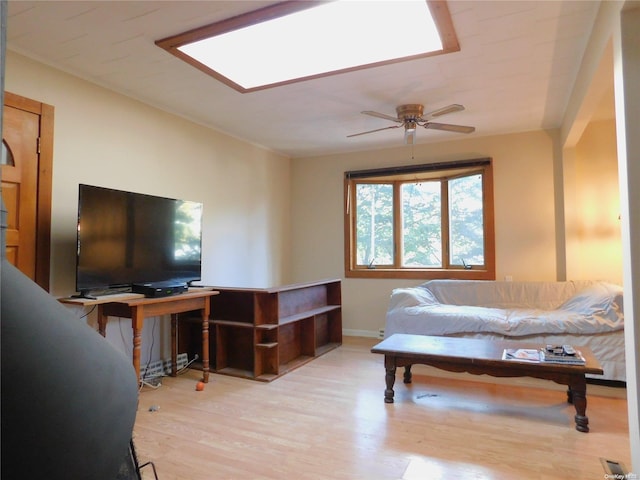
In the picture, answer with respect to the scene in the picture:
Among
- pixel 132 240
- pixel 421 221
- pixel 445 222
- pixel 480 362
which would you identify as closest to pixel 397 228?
pixel 421 221

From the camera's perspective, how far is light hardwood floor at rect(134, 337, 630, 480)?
2004mm

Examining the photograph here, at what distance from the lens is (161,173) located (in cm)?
370

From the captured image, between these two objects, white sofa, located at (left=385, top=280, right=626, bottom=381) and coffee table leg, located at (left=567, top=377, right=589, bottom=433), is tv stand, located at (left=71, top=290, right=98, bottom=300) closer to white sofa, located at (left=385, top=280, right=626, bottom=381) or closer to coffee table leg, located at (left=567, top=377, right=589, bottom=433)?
white sofa, located at (left=385, top=280, right=626, bottom=381)

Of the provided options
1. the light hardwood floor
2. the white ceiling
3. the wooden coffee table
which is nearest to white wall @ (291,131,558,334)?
the white ceiling

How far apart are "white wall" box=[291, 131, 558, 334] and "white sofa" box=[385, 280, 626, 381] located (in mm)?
399

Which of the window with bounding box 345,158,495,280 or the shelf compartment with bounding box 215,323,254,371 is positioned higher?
the window with bounding box 345,158,495,280

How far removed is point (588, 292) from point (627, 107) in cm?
250

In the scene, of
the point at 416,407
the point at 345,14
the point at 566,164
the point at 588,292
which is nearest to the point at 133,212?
the point at 345,14

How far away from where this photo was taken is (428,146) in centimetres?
503

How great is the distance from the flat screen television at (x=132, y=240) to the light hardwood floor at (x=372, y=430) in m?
0.94

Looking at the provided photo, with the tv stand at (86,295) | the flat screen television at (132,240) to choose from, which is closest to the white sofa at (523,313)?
the flat screen television at (132,240)

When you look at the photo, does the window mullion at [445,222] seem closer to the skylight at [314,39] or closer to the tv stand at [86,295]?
the skylight at [314,39]

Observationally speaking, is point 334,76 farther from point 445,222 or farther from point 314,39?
point 445,222

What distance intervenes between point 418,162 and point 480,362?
3.05 meters
